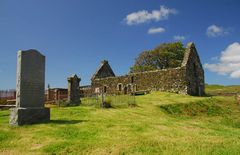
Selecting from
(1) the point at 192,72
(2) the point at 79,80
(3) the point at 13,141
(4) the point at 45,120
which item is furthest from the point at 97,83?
(3) the point at 13,141

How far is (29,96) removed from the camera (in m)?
11.4

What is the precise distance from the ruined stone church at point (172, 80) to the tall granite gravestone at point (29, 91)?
1855 centimetres

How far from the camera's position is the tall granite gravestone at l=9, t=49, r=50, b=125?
1084cm

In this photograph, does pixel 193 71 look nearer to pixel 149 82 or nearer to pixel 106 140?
pixel 149 82

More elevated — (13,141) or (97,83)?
(97,83)

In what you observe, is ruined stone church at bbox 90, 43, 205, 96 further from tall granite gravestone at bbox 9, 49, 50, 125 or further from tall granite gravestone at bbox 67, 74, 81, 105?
tall granite gravestone at bbox 9, 49, 50, 125

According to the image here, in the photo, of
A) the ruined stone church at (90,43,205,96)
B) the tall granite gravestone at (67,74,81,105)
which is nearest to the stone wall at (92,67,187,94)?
the ruined stone church at (90,43,205,96)

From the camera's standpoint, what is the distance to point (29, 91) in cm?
1141

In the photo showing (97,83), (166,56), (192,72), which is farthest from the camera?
(166,56)

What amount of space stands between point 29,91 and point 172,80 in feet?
77.1

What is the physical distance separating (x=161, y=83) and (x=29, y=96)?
24.1 meters

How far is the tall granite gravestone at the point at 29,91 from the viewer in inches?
427

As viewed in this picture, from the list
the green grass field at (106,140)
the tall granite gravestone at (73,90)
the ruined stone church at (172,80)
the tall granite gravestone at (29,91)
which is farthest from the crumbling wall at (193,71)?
the tall granite gravestone at (29,91)

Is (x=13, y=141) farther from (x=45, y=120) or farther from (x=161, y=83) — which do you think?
(x=161, y=83)
